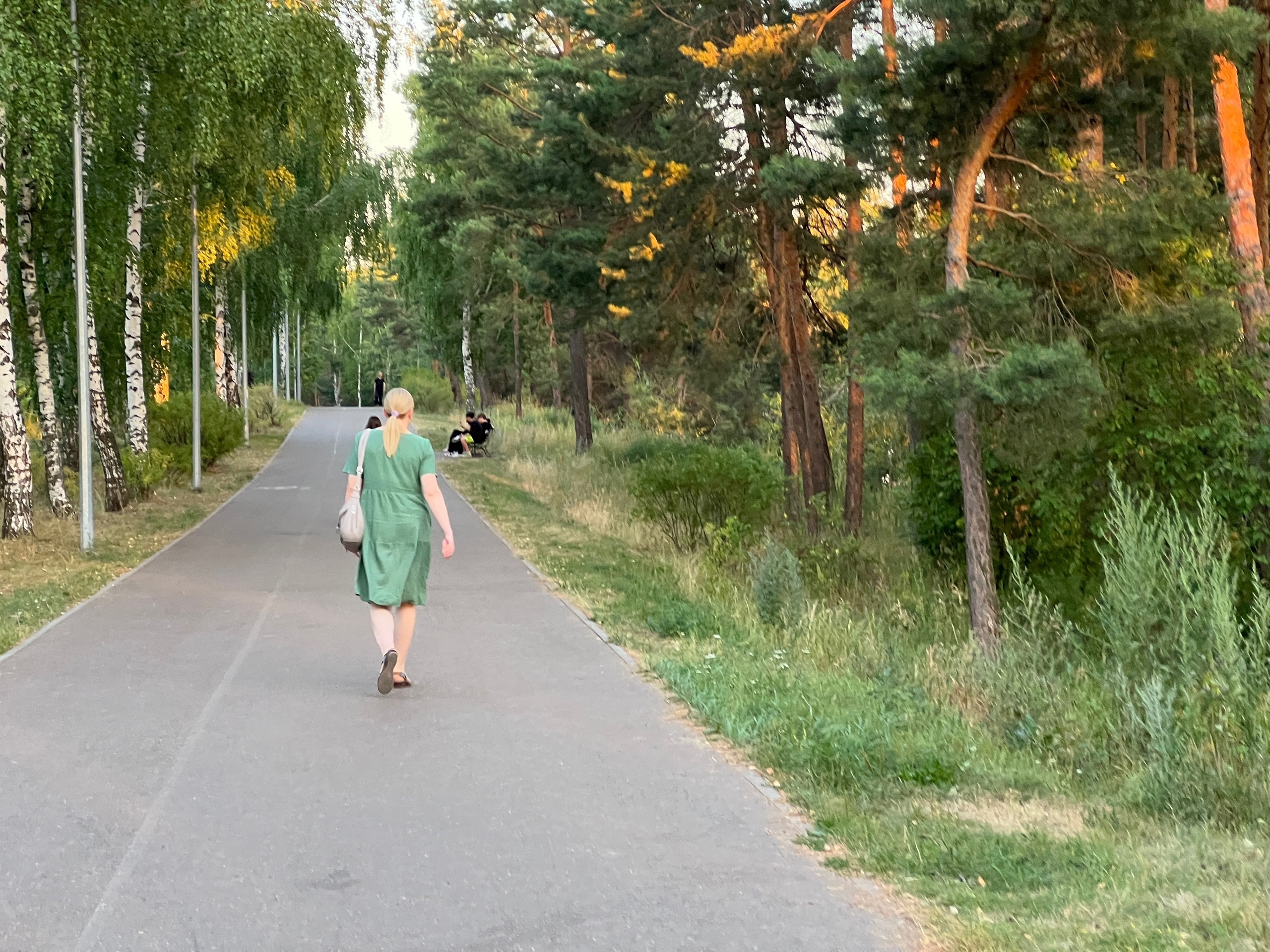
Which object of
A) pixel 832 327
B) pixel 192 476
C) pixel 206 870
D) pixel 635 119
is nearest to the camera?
pixel 206 870

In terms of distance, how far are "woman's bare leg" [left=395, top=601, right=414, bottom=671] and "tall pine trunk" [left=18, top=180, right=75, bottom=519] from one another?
40.6 ft

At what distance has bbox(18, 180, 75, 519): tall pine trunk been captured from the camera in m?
18.5

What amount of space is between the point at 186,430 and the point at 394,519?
2236cm

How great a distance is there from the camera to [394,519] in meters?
8.45

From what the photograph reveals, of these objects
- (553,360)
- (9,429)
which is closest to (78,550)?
(9,429)

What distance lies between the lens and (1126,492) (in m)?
13.4

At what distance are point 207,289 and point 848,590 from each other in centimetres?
1916

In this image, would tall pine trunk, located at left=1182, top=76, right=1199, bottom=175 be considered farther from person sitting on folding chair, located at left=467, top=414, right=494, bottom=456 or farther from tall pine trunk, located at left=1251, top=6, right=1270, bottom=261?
person sitting on folding chair, located at left=467, top=414, right=494, bottom=456

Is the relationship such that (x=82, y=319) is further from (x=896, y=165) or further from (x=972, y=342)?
(x=972, y=342)

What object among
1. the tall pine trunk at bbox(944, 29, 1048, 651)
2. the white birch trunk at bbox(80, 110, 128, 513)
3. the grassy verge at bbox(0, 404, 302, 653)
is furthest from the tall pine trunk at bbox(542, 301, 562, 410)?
the tall pine trunk at bbox(944, 29, 1048, 651)

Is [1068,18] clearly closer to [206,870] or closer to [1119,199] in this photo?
[1119,199]

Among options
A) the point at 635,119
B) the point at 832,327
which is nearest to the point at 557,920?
the point at 832,327

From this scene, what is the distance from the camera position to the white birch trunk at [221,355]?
3831 cm

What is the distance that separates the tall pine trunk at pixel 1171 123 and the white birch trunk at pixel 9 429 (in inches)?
544
